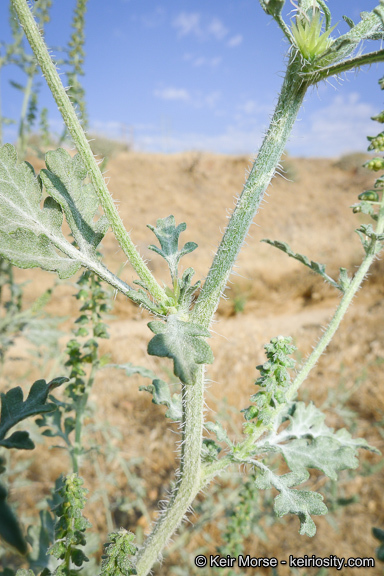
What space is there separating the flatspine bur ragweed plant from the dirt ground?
10 cm

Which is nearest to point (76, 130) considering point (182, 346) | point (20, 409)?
point (182, 346)

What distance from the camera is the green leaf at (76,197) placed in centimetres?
78

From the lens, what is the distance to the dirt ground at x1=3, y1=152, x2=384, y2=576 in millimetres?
3379

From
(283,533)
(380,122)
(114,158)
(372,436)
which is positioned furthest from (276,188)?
(380,122)

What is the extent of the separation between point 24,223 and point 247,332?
776cm

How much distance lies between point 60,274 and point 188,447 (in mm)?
519

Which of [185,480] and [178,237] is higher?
[178,237]

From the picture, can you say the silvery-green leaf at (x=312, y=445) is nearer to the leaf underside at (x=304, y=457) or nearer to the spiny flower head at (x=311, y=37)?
the leaf underside at (x=304, y=457)

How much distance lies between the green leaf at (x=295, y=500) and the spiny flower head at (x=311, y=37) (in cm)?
94

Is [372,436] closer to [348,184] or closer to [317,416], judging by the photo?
[317,416]

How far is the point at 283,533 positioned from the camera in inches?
134

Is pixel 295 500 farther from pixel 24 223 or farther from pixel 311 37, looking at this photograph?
pixel 311 37

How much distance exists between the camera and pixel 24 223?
0.76 meters

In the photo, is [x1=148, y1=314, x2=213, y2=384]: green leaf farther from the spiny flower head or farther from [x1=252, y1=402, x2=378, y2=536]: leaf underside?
Answer: the spiny flower head
